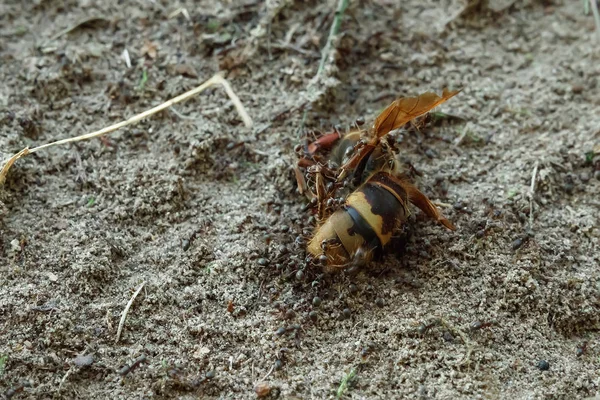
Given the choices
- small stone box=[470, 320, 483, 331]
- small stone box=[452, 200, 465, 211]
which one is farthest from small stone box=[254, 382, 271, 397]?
small stone box=[452, 200, 465, 211]

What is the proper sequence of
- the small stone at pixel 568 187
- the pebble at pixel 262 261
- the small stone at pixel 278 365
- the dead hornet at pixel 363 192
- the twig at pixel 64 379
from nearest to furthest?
the twig at pixel 64 379
the small stone at pixel 278 365
the dead hornet at pixel 363 192
the pebble at pixel 262 261
the small stone at pixel 568 187

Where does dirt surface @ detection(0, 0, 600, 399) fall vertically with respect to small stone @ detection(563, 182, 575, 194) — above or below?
above

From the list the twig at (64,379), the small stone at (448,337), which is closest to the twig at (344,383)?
the small stone at (448,337)

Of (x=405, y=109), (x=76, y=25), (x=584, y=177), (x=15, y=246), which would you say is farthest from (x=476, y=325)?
(x=76, y=25)

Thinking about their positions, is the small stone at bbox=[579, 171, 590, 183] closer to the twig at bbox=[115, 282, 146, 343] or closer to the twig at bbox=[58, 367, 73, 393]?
the twig at bbox=[115, 282, 146, 343]

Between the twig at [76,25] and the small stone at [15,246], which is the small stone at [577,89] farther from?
the small stone at [15,246]

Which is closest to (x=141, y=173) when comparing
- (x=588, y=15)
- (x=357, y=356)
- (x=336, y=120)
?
(x=336, y=120)
